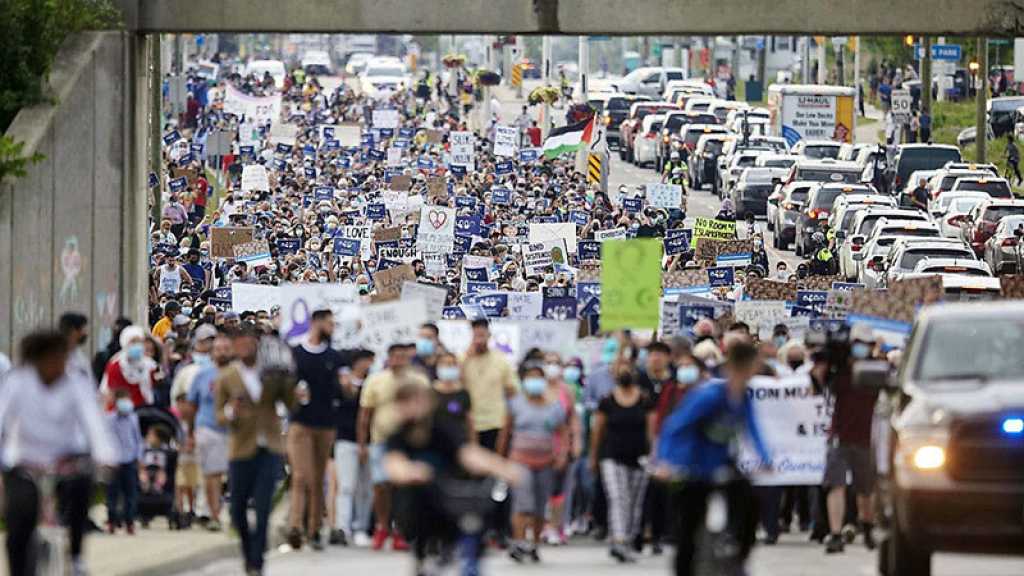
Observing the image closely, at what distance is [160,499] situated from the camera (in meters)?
Result: 19.0

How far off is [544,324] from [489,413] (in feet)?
8.34

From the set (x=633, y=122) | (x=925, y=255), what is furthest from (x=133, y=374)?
(x=633, y=122)

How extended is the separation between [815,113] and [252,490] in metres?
60.6

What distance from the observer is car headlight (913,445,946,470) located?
14406mm

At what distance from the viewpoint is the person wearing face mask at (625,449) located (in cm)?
1769

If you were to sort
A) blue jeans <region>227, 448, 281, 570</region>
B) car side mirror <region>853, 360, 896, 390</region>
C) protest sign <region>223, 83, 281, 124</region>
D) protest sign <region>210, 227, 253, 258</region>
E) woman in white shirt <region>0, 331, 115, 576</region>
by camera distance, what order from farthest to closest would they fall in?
protest sign <region>223, 83, 281, 124</region> → protest sign <region>210, 227, 253, 258</region> → blue jeans <region>227, 448, 281, 570</region> → car side mirror <region>853, 360, 896, 390</region> → woman in white shirt <region>0, 331, 115, 576</region>

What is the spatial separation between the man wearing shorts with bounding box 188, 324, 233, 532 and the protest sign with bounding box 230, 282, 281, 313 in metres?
7.55

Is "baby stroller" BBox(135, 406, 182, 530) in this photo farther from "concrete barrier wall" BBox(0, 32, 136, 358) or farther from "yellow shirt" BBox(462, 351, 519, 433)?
"concrete barrier wall" BBox(0, 32, 136, 358)

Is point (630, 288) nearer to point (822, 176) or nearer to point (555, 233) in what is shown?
point (555, 233)

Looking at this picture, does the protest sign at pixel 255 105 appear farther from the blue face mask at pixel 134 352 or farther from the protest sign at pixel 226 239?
the blue face mask at pixel 134 352

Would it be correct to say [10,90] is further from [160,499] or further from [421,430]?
[421,430]

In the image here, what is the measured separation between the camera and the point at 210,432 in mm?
18453

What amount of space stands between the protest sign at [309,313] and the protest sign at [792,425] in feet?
10.5

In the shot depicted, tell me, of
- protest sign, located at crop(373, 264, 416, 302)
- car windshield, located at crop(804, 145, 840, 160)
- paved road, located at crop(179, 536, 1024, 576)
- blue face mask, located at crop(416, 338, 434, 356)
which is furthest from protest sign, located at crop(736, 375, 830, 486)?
car windshield, located at crop(804, 145, 840, 160)
